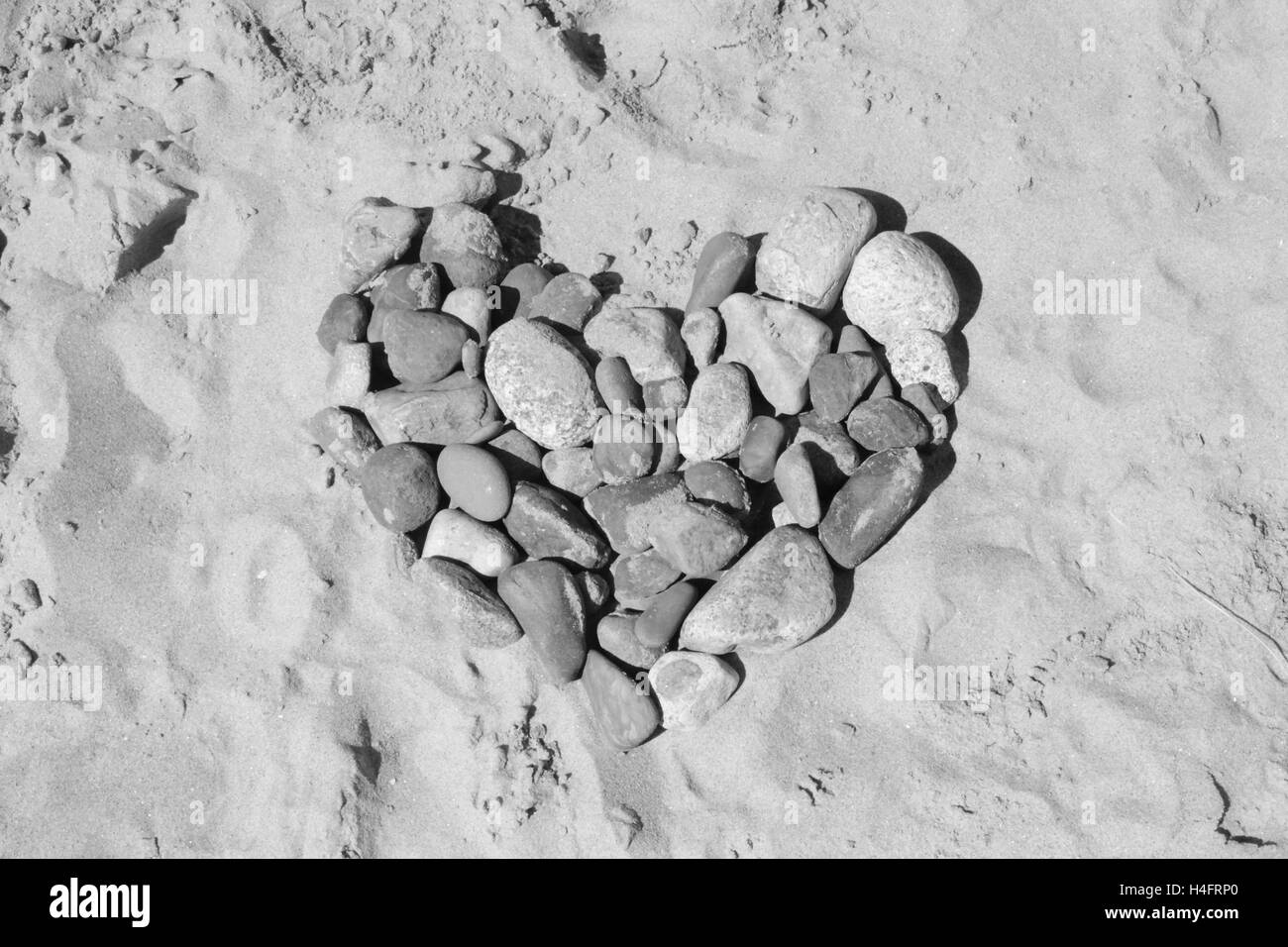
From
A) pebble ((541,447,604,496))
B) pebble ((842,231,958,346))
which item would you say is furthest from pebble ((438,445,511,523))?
pebble ((842,231,958,346))

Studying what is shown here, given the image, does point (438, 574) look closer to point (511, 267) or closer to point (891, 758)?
point (511, 267)

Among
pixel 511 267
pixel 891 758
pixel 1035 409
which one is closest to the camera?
pixel 891 758

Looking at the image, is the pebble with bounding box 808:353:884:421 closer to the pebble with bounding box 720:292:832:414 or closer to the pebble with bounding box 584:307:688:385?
the pebble with bounding box 720:292:832:414

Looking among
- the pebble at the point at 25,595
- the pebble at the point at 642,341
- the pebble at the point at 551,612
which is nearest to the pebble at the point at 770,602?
the pebble at the point at 551,612

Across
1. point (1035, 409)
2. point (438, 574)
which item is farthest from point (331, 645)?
point (1035, 409)

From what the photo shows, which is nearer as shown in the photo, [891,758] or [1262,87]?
[891,758]

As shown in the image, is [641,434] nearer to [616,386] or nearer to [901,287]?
[616,386]

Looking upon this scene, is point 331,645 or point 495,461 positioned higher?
point 495,461
